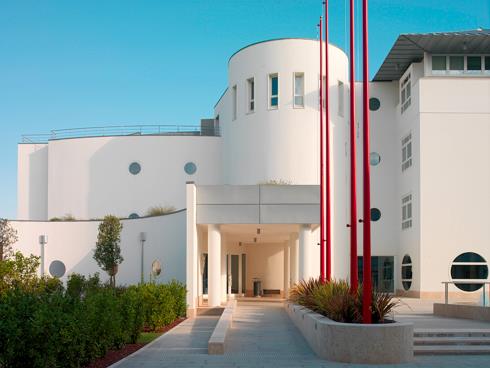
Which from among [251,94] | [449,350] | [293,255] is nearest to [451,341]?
[449,350]

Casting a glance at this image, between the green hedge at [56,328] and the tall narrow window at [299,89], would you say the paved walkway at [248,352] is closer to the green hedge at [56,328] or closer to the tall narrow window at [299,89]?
the green hedge at [56,328]

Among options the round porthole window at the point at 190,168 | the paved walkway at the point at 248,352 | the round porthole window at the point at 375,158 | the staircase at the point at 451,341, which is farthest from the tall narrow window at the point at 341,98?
the staircase at the point at 451,341

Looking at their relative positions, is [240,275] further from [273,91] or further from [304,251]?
[304,251]

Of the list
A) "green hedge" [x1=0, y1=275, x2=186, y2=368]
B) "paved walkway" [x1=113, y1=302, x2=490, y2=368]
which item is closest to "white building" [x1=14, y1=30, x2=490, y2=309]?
"paved walkway" [x1=113, y1=302, x2=490, y2=368]

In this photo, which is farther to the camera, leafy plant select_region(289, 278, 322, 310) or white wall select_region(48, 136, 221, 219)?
white wall select_region(48, 136, 221, 219)

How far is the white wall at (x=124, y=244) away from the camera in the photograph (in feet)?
116

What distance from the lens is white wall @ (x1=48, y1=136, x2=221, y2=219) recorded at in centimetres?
4338

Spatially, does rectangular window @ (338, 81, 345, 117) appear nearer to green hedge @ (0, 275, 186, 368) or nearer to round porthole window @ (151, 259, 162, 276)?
round porthole window @ (151, 259, 162, 276)

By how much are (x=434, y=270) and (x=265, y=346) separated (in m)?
20.6

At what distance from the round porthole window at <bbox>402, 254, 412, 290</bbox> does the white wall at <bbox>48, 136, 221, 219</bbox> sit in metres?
12.3

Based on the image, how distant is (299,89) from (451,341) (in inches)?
983

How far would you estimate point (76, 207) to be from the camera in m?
43.9

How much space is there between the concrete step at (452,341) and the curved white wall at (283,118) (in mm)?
22472

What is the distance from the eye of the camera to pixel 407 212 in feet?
123
